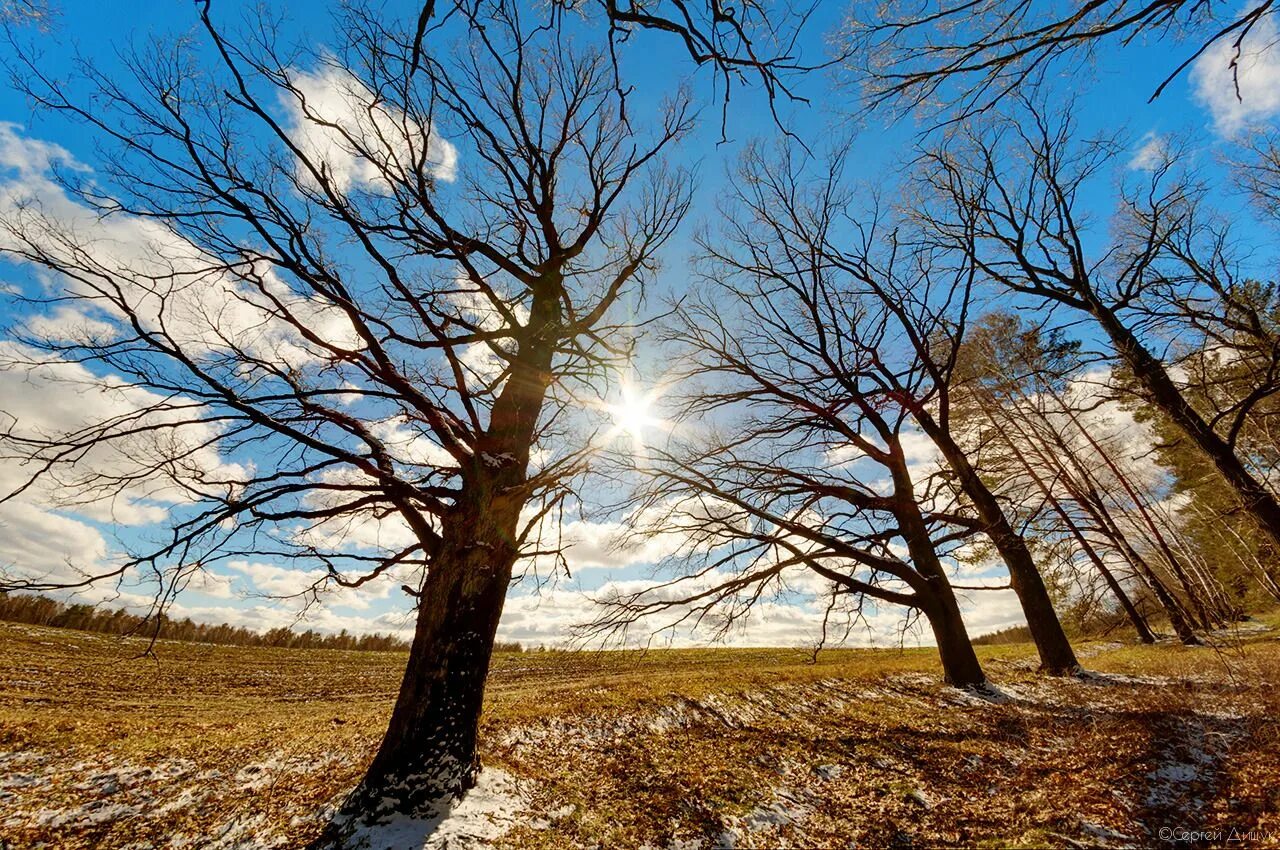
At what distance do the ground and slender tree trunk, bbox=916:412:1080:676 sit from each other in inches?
45.5

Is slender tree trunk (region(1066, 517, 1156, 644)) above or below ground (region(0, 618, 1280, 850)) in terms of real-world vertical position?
above

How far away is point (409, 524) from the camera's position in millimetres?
4766

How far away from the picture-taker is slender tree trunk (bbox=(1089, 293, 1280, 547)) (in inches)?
268

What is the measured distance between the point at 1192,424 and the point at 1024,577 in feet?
13.8

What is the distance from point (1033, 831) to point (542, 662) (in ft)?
98.8

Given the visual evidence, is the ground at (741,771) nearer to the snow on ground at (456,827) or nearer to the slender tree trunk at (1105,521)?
the snow on ground at (456,827)

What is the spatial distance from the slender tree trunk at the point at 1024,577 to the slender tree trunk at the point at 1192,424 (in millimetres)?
3003

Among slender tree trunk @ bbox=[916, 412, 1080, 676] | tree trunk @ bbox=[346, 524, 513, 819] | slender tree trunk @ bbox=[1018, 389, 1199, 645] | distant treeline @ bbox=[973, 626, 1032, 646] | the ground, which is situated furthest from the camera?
distant treeline @ bbox=[973, 626, 1032, 646]

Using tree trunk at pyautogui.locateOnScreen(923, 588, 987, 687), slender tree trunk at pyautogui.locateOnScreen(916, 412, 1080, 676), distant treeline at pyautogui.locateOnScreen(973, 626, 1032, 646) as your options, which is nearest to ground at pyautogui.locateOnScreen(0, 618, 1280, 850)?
tree trunk at pyautogui.locateOnScreen(923, 588, 987, 687)

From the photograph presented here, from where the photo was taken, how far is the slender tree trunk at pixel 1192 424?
6812 millimetres

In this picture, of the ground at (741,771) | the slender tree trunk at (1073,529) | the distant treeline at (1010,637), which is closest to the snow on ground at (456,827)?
the ground at (741,771)

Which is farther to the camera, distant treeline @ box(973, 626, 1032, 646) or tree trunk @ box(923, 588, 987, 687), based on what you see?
distant treeline @ box(973, 626, 1032, 646)

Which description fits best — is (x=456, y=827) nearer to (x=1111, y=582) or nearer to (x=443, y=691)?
(x=443, y=691)

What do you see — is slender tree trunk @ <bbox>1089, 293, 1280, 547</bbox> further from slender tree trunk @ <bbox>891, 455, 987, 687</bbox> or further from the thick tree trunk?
the thick tree trunk
